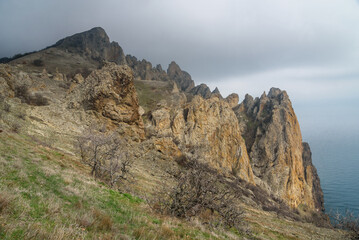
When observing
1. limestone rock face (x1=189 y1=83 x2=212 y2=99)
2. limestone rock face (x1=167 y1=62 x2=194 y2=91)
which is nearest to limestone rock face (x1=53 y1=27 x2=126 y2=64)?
limestone rock face (x1=167 y1=62 x2=194 y2=91)

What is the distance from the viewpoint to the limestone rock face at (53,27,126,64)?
14300 centimetres

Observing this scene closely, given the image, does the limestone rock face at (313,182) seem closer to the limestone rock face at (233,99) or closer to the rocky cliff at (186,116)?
the rocky cliff at (186,116)

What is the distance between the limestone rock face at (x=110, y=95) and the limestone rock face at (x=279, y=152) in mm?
66748

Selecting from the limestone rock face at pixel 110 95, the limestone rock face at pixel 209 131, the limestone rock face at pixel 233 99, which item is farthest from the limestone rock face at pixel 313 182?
the limestone rock face at pixel 110 95

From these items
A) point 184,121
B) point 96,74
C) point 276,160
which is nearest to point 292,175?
point 276,160

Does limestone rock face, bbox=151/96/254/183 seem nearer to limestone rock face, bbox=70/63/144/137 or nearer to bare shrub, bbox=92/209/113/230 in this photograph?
limestone rock face, bbox=70/63/144/137

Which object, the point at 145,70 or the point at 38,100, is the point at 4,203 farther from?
the point at 145,70

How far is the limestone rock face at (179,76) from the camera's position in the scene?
17238cm

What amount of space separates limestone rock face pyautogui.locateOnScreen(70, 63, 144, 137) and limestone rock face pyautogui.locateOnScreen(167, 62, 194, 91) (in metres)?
125

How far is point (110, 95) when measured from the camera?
43.5 m

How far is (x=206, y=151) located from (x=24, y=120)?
5500 centimetres

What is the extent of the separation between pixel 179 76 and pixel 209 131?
11128 cm

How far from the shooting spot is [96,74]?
149ft

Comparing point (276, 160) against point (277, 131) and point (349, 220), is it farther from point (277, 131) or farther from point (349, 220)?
point (349, 220)
